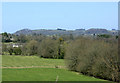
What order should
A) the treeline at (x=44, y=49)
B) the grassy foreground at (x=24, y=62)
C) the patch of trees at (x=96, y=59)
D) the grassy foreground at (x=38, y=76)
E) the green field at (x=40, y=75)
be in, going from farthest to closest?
the treeline at (x=44, y=49) → the grassy foreground at (x=24, y=62) → the patch of trees at (x=96, y=59) → the green field at (x=40, y=75) → the grassy foreground at (x=38, y=76)

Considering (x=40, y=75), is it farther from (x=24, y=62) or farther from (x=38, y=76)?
(x=24, y=62)

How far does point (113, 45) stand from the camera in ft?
87.0

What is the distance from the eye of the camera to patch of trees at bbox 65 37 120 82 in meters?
26.3

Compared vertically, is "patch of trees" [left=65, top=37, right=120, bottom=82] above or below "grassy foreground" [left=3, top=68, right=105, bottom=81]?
Answer: above

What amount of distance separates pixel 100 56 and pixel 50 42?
1322 inches

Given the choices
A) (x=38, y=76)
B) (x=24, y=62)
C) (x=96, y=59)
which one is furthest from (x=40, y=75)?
(x=24, y=62)

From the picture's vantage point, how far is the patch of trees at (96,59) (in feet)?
86.3

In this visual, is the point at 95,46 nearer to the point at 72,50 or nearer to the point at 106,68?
the point at 106,68

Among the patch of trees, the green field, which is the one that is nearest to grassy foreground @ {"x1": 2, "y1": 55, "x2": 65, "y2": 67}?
the green field

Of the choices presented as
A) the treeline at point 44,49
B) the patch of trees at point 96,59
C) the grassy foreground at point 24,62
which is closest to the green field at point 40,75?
the patch of trees at point 96,59

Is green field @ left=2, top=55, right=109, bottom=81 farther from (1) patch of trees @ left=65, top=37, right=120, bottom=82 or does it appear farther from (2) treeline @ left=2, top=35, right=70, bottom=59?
(2) treeline @ left=2, top=35, right=70, bottom=59

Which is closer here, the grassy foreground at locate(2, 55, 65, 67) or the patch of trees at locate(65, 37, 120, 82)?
the patch of trees at locate(65, 37, 120, 82)

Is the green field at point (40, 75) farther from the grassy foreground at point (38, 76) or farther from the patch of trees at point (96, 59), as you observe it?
the patch of trees at point (96, 59)

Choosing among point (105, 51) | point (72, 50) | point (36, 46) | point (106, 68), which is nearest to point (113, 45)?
point (105, 51)
